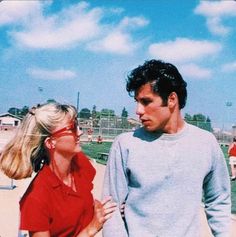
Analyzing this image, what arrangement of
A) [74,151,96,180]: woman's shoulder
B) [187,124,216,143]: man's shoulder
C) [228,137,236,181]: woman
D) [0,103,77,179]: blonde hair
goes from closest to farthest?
[187,124,216,143]: man's shoulder < [0,103,77,179]: blonde hair < [74,151,96,180]: woman's shoulder < [228,137,236,181]: woman

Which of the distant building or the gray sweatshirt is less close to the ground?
the distant building

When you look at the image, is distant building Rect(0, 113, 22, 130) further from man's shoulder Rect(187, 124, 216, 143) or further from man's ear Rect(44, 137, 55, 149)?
man's shoulder Rect(187, 124, 216, 143)

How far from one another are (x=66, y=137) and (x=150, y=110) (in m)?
0.47

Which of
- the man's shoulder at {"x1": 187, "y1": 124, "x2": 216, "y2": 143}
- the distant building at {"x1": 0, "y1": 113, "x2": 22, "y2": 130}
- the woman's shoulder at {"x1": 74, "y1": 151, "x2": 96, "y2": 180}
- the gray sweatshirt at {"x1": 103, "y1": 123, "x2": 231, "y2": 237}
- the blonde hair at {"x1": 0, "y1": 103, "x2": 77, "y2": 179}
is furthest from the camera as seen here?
the distant building at {"x1": 0, "y1": 113, "x2": 22, "y2": 130}

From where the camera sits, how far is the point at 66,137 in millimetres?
2164

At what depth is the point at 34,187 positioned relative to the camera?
2.00m

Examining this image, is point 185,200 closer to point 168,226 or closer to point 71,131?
point 168,226

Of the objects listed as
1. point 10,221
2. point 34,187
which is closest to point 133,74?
point 34,187

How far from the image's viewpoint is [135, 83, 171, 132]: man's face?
188 cm

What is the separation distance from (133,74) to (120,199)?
1.62 ft

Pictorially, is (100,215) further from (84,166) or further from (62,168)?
(84,166)

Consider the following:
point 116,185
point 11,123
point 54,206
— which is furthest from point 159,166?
point 11,123

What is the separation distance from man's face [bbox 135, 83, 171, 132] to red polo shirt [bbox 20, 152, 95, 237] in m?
0.49

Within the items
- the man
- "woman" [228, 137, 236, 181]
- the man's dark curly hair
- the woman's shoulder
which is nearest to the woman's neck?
the woman's shoulder
